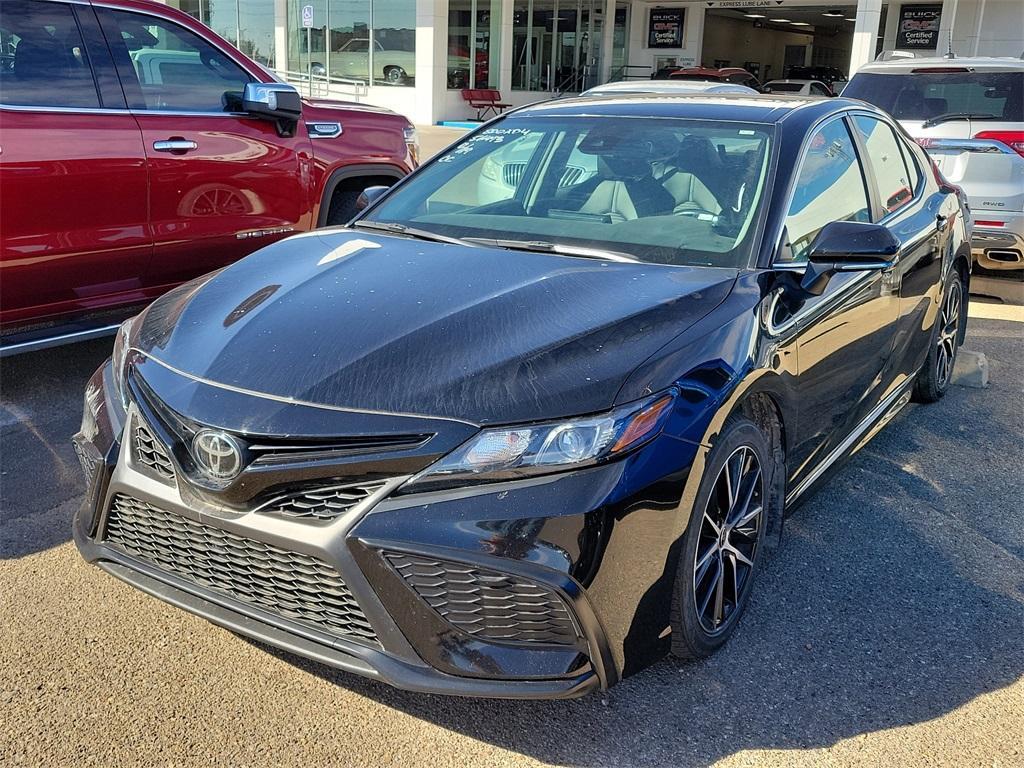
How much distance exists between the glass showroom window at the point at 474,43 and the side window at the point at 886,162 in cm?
2481

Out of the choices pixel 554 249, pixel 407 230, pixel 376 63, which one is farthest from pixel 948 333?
pixel 376 63

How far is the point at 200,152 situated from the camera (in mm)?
5305

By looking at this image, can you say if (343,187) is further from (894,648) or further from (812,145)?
(894,648)

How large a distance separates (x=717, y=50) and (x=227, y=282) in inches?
1510

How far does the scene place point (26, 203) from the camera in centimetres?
457

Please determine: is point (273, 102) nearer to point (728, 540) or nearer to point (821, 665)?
point (728, 540)

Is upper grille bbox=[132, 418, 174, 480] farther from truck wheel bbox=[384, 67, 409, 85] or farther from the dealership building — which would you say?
truck wheel bbox=[384, 67, 409, 85]

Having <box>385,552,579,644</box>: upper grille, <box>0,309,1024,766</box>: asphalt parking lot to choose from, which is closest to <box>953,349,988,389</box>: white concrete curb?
<box>0,309,1024,766</box>: asphalt parking lot

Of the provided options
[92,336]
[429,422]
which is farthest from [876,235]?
[92,336]

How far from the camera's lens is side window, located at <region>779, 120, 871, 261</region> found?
339cm

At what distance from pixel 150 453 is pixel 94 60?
10.6 feet

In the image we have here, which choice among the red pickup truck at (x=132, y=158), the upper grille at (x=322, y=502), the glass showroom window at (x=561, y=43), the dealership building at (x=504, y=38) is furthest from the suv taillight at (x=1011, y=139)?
the glass showroom window at (x=561, y=43)

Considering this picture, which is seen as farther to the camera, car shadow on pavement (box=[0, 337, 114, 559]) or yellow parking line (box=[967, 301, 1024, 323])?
yellow parking line (box=[967, 301, 1024, 323])

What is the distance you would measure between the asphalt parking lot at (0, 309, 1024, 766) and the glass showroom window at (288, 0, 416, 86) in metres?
26.0
